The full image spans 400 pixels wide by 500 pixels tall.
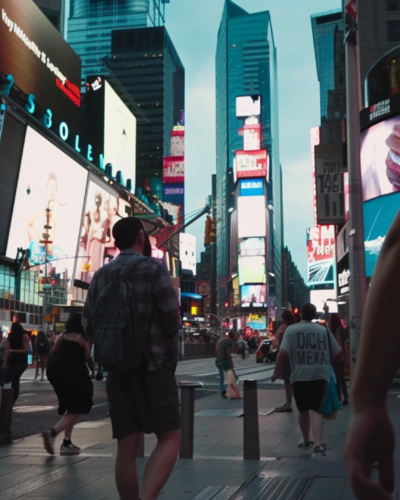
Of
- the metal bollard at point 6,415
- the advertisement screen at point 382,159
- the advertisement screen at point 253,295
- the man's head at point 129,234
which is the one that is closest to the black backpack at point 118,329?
the man's head at point 129,234

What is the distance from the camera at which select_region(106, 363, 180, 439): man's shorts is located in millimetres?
4406

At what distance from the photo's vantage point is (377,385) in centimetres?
126

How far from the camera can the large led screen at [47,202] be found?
59781 millimetres

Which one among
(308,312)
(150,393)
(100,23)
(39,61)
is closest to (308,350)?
(308,312)

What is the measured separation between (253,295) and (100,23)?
90511 millimetres

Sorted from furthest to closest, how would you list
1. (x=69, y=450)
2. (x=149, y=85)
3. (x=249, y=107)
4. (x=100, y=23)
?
(x=249, y=107) < (x=100, y=23) < (x=149, y=85) < (x=69, y=450)

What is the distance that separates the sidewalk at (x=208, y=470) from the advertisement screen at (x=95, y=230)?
208 ft

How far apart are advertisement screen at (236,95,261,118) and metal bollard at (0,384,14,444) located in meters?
191

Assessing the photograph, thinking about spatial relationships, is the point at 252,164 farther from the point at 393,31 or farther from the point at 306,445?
the point at 306,445

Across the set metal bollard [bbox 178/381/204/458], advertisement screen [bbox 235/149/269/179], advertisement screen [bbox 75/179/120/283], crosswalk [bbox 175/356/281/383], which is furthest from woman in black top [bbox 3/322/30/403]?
advertisement screen [bbox 235/149/269/179]

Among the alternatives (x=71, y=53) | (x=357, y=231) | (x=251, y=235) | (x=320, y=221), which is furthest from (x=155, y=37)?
(x=357, y=231)

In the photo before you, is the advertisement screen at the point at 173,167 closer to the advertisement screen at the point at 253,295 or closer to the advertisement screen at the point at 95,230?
the advertisement screen at the point at 253,295

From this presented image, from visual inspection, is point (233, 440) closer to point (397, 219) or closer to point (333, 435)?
point (333, 435)

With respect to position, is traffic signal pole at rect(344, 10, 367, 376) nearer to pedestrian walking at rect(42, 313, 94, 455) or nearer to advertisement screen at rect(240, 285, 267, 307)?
pedestrian walking at rect(42, 313, 94, 455)
